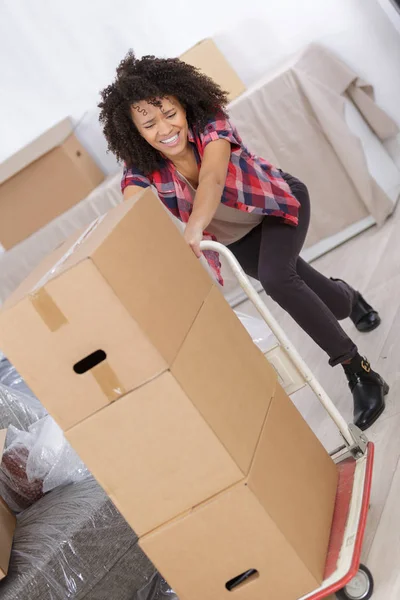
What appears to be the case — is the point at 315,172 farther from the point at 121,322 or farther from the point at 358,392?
the point at 121,322

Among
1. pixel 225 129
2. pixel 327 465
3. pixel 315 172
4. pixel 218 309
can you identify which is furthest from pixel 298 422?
pixel 315 172

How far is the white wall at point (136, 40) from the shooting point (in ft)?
11.6

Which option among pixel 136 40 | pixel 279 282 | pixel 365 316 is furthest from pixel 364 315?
pixel 136 40

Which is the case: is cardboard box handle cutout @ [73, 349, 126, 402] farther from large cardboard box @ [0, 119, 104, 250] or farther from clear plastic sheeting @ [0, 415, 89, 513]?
large cardboard box @ [0, 119, 104, 250]

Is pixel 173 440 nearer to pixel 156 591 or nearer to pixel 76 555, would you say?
pixel 76 555

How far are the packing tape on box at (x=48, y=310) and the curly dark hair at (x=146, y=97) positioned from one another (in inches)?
27.4

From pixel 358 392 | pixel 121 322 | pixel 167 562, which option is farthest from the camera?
pixel 358 392

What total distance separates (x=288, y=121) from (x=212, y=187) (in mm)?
1773

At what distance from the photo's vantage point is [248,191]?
175 centimetres

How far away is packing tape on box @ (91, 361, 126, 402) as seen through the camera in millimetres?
1151

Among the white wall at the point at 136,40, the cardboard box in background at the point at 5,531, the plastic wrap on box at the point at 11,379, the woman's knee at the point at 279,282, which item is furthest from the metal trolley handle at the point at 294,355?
the white wall at the point at 136,40

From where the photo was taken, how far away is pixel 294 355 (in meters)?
1.53

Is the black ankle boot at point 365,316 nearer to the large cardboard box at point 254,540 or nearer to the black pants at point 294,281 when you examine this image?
the black pants at point 294,281

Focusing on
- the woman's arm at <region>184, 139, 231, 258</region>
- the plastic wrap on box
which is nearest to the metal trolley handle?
the woman's arm at <region>184, 139, 231, 258</region>
